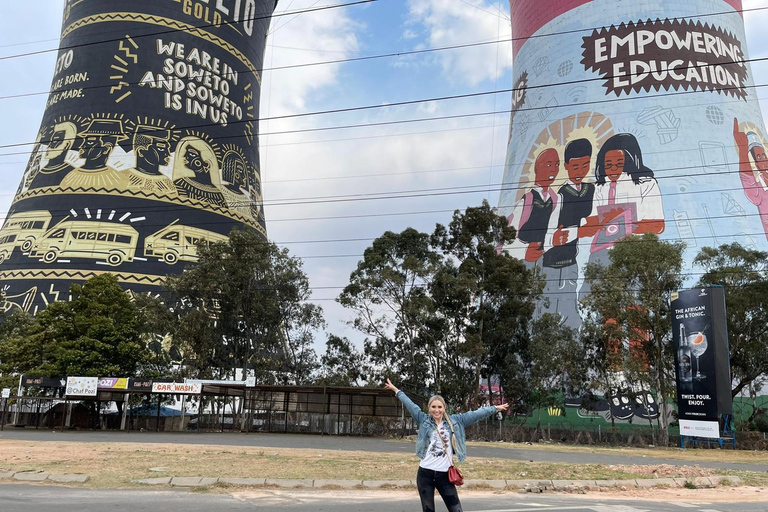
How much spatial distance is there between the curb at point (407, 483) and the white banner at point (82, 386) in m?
19.4

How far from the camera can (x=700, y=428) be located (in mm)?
24766

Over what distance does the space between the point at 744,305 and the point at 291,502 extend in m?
30.1

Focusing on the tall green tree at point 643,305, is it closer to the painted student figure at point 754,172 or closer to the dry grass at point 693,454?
the dry grass at point 693,454

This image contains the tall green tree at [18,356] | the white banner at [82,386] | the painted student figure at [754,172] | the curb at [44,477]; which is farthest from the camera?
the painted student figure at [754,172]

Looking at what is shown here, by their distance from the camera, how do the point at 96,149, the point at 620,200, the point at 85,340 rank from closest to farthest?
1. the point at 85,340
2. the point at 620,200
3. the point at 96,149

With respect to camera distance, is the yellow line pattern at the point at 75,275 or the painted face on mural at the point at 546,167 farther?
the painted face on mural at the point at 546,167

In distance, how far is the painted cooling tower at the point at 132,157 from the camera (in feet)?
133

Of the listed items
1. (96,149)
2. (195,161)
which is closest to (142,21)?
(96,149)

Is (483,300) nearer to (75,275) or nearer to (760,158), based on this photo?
(760,158)

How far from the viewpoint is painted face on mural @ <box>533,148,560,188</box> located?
43625 mm

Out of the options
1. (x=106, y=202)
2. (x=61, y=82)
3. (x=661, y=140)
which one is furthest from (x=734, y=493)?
(x=61, y=82)

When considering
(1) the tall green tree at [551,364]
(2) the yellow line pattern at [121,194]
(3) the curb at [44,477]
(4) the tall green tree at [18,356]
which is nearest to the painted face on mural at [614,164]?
(1) the tall green tree at [551,364]

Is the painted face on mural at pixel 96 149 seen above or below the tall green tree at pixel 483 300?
above

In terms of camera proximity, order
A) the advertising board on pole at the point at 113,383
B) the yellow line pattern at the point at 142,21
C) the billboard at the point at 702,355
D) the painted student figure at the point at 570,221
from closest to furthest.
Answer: the billboard at the point at 702,355
the advertising board on pole at the point at 113,383
the painted student figure at the point at 570,221
the yellow line pattern at the point at 142,21
